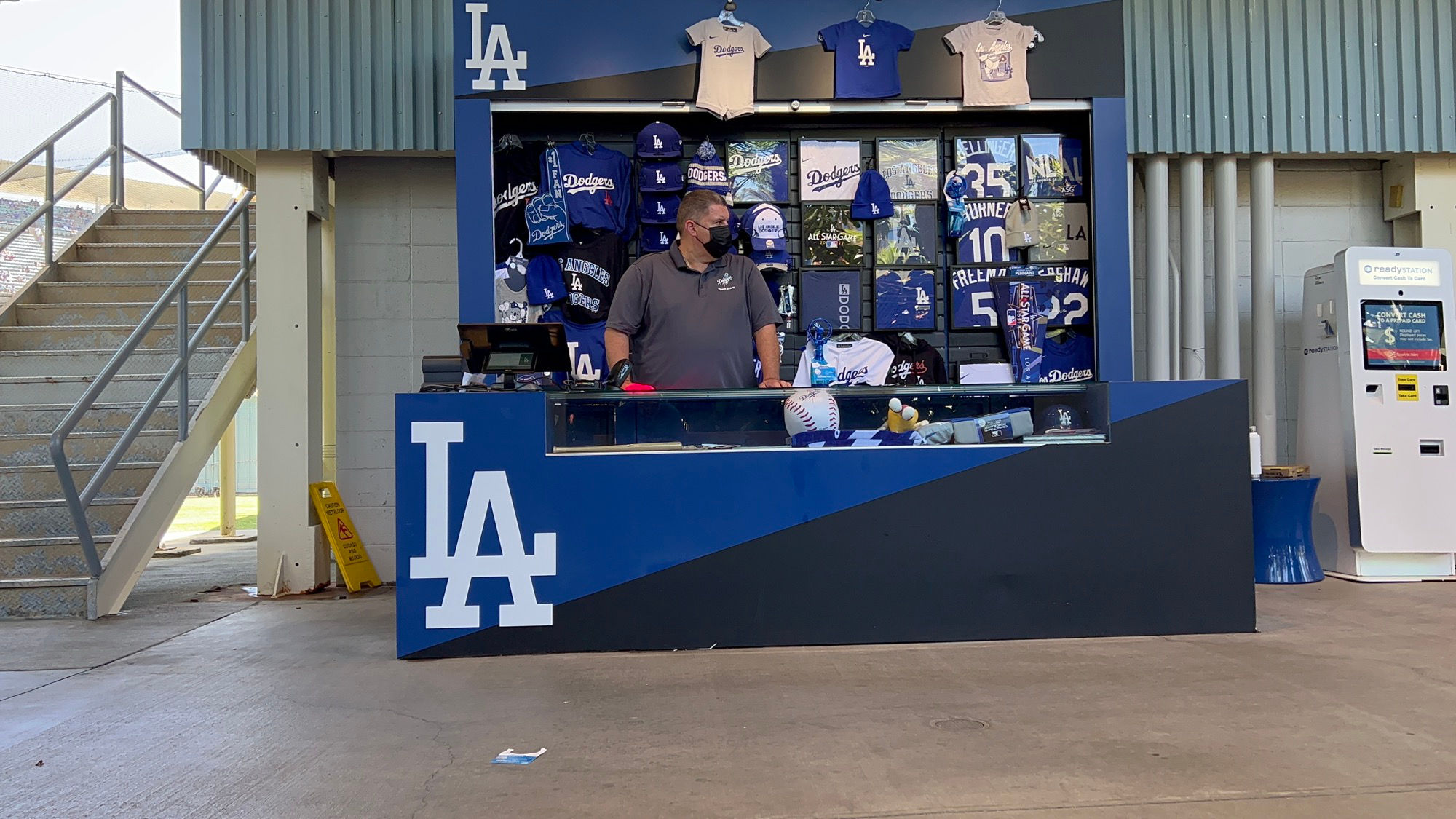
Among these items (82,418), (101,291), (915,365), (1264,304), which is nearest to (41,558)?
(82,418)

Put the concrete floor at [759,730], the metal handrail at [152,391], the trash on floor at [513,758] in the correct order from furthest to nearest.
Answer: the metal handrail at [152,391], the trash on floor at [513,758], the concrete floor at [759,730]

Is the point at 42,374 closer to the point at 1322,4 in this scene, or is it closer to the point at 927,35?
the point at 927,35

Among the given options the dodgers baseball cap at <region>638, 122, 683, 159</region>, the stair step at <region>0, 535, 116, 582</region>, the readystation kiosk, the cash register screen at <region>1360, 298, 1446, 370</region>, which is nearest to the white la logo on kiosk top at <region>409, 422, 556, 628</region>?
the dodgers baseball cap at <region>638, 122, 683, 159</region>

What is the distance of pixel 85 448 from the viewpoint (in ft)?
20.2

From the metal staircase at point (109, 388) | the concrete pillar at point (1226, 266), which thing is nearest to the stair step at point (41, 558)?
the metal staircase at point (109, 388)

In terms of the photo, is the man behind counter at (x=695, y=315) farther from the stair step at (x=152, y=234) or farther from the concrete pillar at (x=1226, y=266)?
the stair step at (x=152, y=234)

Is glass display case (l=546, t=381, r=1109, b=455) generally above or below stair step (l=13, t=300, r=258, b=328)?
below

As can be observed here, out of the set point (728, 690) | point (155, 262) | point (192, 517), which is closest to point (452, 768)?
point (728, 690)

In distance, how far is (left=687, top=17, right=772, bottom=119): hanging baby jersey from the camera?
570 cm

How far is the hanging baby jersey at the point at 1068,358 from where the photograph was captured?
6.17 m

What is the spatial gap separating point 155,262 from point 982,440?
6392mm

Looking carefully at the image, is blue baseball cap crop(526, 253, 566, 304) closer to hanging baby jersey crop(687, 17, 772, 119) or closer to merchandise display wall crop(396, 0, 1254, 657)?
hanging baby jersey crop(687, 17, 772, 119)

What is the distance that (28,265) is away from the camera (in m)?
7.61

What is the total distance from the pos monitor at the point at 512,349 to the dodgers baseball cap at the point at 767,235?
2.11 metres
